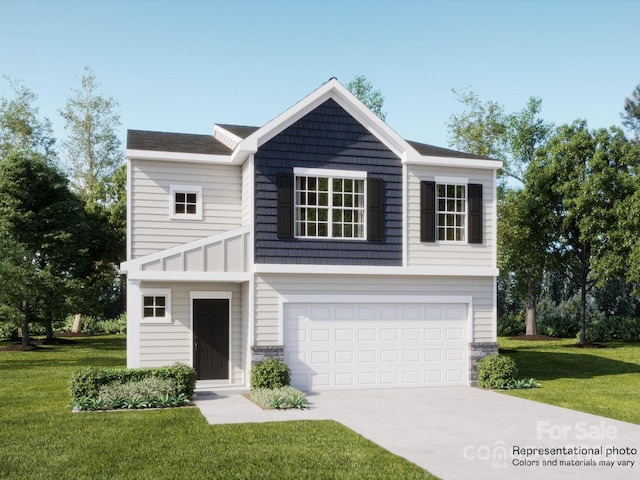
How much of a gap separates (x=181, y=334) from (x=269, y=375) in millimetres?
2929

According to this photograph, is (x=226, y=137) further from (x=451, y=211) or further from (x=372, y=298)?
(x=451, y=211)

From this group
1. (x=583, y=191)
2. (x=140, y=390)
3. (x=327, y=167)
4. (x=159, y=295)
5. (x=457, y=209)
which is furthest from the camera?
(x=583, y=191)

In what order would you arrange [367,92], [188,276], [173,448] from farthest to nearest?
1. [367,92]
2. [188,276]
3. [173,448]

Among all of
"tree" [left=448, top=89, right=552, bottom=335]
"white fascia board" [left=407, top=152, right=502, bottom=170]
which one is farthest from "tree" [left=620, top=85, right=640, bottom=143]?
"white fascia board" [left=407, top=152, right=502, bottom=170]

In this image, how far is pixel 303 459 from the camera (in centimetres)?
994

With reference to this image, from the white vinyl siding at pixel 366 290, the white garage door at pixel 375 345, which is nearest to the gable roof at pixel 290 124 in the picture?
the white vinyl siding at pixel 366 290

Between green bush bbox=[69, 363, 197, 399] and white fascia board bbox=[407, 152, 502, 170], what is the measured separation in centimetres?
820

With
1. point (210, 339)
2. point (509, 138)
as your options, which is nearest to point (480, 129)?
point (509, 138)

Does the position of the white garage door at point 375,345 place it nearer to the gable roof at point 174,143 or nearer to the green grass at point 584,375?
the green grass at point 584,375

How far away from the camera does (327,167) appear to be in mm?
18406

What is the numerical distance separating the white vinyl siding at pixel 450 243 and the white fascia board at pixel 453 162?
20cm

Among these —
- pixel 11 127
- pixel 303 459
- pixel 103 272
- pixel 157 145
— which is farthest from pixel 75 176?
pixel 303 459

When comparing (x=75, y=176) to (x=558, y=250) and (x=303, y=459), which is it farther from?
(x=303, y=459)

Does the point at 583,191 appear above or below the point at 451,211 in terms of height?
above
